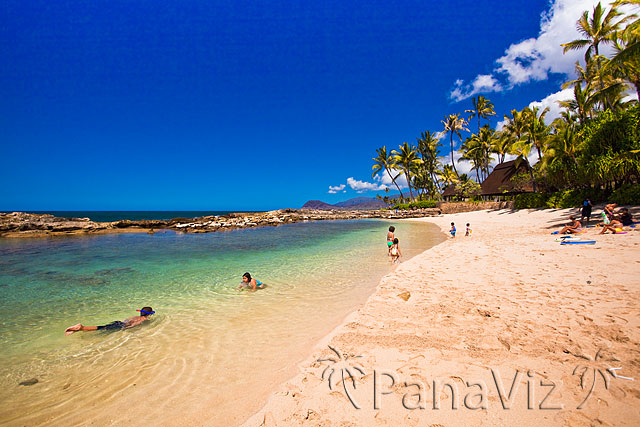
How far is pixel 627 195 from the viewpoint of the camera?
56.0 ft

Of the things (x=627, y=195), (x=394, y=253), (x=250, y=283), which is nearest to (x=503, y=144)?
(x=627, y=195)

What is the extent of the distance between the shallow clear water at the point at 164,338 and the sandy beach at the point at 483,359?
732 millimetres

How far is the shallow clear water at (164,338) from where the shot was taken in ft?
10.4

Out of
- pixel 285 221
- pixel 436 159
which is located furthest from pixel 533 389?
pixel 436 159

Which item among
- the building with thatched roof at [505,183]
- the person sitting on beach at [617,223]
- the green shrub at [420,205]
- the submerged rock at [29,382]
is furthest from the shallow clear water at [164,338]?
the green shrub at [420,205]

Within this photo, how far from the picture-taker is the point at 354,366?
3369mm

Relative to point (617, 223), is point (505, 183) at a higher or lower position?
higher

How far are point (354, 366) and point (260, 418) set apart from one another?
131 cm

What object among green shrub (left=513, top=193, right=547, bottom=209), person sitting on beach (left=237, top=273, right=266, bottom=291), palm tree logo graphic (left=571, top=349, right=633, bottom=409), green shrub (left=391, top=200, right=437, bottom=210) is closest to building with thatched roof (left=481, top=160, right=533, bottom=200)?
green shrub (left=513, top=193, right=547, bottom=209)

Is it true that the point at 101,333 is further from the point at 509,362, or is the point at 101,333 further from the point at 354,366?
the point at 509,362

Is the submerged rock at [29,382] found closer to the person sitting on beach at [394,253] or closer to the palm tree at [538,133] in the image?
the person sitting on beach at [394,253]

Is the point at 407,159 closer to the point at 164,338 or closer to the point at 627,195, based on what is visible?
the point at 627,195

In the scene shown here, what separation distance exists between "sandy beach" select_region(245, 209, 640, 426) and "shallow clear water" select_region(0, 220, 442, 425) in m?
0.73

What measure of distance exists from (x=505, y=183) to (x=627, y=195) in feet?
77.1
